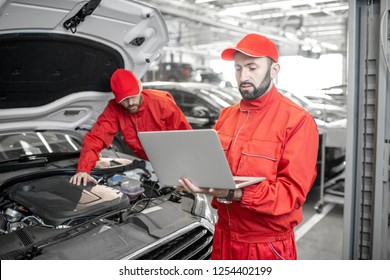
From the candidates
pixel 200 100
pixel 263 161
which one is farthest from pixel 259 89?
pixel 200 100

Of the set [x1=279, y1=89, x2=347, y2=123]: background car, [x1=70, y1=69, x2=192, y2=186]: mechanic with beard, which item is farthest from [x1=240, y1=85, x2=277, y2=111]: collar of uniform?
[x1=279, y1=89, x2=347, y2=123]: background car

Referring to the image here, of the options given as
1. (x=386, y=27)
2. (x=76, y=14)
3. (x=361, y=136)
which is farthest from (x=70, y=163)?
(x=386, y=27)

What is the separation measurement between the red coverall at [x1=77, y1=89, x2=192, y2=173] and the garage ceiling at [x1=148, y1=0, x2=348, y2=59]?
10.4 ft

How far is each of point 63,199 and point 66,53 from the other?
2.79 ft

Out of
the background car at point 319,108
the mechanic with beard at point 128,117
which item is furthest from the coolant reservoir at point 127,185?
the background car at point 319,108

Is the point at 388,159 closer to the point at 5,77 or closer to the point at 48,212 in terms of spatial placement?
the point at 48,212

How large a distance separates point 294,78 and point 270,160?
16.6ft

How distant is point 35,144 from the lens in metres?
2.45

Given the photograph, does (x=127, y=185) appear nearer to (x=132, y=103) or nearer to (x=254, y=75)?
(x=132, y=103)

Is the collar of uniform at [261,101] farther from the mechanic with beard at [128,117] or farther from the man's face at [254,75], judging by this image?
the mechanic with beard at [128,117]

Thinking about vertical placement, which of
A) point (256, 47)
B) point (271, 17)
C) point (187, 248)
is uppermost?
point (271, 17)

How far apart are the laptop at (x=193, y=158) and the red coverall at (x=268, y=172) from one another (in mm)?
85

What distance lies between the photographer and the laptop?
1.17 metres

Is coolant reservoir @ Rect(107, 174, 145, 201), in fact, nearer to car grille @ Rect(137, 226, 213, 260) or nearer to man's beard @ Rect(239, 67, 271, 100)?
car grille @ Rect(137, 226, 213, 260)
